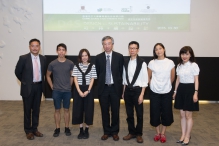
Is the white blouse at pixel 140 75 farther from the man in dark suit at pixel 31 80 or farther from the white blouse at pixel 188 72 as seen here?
the man in dark suit at pixel 31 80

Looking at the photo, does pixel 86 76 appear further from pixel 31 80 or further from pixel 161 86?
pixel 161 86

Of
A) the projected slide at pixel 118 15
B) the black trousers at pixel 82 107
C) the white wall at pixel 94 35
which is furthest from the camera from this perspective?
the white wall at pixel 94 35

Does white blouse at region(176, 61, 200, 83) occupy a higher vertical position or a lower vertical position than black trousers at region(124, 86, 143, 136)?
higher

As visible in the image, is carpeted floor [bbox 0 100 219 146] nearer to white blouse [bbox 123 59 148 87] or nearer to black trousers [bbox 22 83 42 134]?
black trousers [bbox 22 83 42 134]

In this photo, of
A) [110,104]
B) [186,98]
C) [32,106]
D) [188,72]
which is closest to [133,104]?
[110,104]

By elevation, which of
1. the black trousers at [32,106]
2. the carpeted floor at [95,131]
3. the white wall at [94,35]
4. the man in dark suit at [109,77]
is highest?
the white wall at [94,35]

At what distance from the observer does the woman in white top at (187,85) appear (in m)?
3.59

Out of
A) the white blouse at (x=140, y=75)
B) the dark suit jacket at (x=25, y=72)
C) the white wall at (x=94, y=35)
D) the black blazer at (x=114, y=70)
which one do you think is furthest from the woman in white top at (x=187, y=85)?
the white wall at (x=94, y=35)

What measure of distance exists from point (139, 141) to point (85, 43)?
12.2ft

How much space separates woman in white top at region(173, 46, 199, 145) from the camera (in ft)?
11.8

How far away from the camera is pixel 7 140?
3877 mm

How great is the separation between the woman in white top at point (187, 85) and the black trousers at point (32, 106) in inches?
83.6

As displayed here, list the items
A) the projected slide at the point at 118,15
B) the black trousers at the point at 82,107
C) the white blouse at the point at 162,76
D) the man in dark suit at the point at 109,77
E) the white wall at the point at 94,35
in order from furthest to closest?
the white wall at the point at 94,35 < the projected slide at the point at 118,15 < the black trousers at the point at 82,107 < the man in dark suit at the point at 109,77 < the white blouse at the point at 162,76

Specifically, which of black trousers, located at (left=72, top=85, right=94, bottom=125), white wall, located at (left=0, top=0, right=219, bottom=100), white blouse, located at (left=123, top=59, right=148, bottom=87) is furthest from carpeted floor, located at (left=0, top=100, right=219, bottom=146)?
white wall, located at (left=0, top=0, right=219, bottom=100)
